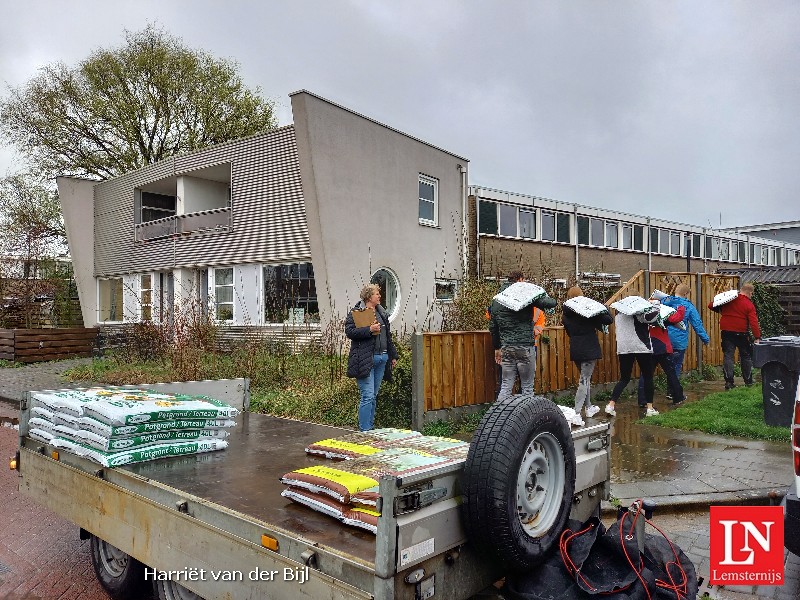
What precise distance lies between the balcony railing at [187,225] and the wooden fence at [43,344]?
4.35 meters

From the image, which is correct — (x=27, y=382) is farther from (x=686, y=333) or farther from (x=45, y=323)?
(x=686, y=333)

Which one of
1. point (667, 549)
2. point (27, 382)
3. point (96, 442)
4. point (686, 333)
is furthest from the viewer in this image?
point (27, 382)

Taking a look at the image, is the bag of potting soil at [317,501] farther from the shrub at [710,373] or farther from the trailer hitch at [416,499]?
the shrub at [710,373]

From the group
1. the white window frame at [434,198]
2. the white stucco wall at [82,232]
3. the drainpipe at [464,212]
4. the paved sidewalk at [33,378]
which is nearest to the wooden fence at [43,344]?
the paved sidewalk at [33,378]

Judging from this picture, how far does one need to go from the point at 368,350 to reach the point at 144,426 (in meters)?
3.63

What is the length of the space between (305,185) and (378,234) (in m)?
2.59

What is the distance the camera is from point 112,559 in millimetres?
3586

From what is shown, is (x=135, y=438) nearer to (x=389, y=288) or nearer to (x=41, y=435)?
(x=41, y=435)

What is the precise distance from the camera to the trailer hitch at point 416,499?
211cm

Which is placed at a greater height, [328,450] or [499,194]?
[499,194]

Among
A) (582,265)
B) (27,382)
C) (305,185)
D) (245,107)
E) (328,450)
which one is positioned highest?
(245,107)


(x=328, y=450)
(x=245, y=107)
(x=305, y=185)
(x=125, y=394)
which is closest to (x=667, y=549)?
(x=328, y=450)

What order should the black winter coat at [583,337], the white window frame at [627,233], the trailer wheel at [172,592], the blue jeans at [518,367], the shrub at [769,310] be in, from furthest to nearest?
1. the white window frame at [627,233]
2. the shrub at [769,310]
3. the black winter coat at [583,337]
4. the blue jeans at [518,367]
5. the trailer wheel at [172,592]

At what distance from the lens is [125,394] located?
4.11 meters
